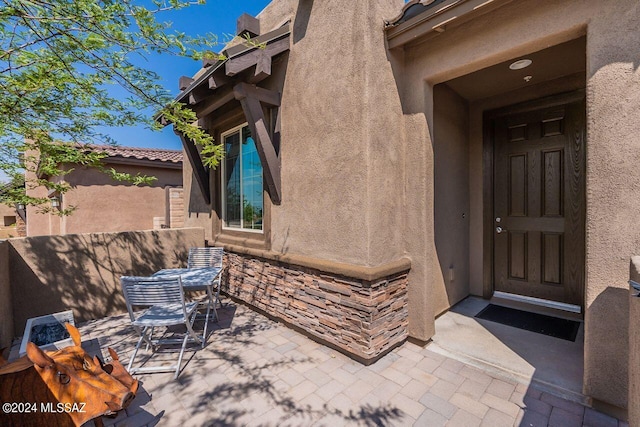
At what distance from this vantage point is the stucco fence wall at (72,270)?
3.91 meters

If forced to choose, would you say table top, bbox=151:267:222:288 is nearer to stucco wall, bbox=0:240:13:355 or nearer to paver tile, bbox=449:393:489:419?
stucco wall, bbox=0:240:13:355

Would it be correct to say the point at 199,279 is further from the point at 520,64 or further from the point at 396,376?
the point at 520,64

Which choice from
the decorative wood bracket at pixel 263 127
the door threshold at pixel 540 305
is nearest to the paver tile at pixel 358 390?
the decorative wood bracket at pixel 263 127

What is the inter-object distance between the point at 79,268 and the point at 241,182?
9.33ft

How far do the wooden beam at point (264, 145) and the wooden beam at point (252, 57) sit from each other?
39cm

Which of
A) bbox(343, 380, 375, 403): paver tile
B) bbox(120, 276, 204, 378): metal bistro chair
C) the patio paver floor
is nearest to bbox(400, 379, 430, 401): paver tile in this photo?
the patio paver floor

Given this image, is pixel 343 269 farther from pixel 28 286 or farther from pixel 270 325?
pixel 28 286

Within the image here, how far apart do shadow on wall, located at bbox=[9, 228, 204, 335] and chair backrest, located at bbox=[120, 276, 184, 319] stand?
2244 mm

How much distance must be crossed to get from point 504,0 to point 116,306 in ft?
21.6

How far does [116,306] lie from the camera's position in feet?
15.6

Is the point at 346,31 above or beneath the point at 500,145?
above

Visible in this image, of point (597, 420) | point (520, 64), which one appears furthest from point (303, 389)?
point (520, 64)

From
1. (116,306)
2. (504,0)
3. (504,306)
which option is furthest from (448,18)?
(116,306)

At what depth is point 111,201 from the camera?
8180 mm
